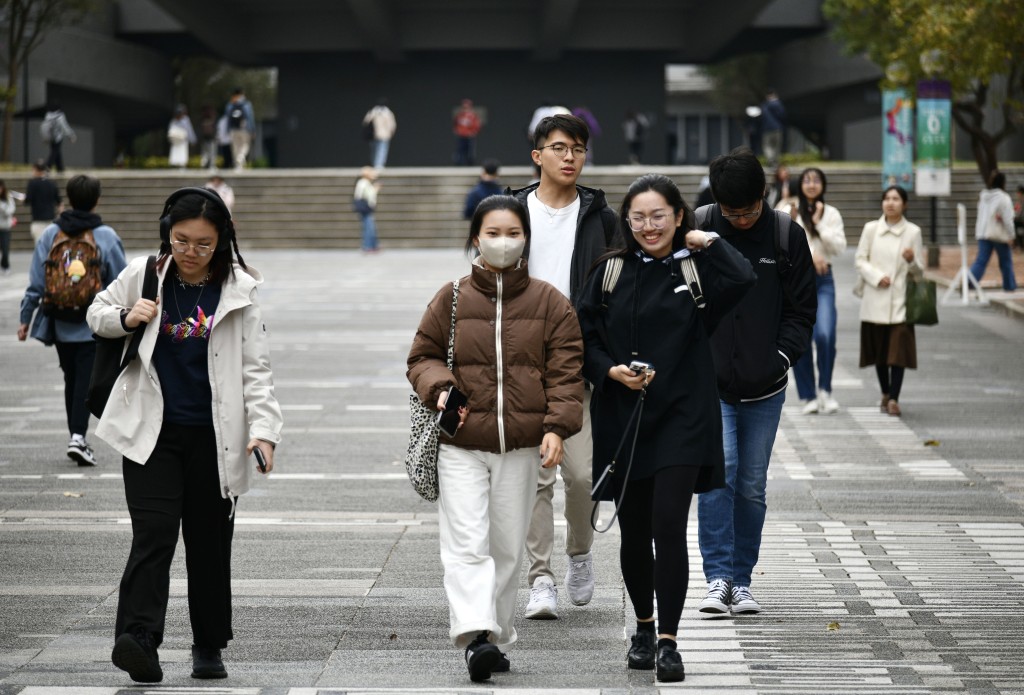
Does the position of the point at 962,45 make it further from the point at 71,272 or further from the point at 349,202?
the point at 349,202

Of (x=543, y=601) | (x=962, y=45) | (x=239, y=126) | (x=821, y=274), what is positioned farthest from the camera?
(x=239, y=126)

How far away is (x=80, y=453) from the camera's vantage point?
10.3 meters

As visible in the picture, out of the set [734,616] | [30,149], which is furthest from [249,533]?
[30,149]

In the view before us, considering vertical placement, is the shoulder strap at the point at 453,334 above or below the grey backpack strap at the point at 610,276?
below

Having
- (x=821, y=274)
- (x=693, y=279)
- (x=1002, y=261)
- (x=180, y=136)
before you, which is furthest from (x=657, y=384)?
(x=180, y=136)

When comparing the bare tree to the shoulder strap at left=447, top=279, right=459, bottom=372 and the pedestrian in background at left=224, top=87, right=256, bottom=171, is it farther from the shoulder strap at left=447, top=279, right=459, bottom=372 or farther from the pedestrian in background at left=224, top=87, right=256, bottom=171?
the shoulder strap at left=447, top=279, right=459, bottom=372

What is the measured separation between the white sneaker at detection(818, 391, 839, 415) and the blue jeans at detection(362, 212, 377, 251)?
20.7 m

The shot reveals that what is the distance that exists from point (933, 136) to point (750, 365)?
66.8 feet

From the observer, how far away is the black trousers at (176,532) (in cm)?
526

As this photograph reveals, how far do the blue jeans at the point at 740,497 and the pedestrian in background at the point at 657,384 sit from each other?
79 centimetres

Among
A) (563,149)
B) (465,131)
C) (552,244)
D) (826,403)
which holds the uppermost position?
(465,131)

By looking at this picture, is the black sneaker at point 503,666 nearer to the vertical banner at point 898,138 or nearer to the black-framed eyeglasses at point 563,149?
the black-framed eyeglasses at point 563,149

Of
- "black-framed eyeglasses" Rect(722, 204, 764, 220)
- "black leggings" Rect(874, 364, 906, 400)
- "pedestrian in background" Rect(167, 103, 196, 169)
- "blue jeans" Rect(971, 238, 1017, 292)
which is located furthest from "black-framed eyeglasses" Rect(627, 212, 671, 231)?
"pedestrian in background" Rect(167, 103, 196, 169)

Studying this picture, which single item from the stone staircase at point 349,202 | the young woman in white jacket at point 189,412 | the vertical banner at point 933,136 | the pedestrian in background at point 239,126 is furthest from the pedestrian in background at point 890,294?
the pedestrian in background at point 239,126
